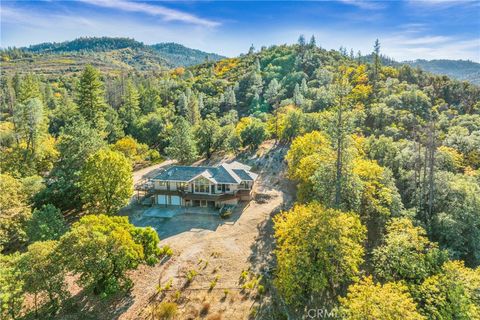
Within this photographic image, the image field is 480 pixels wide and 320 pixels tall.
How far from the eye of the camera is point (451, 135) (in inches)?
1800

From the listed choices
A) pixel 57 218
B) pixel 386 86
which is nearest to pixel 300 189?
pixel 57 218

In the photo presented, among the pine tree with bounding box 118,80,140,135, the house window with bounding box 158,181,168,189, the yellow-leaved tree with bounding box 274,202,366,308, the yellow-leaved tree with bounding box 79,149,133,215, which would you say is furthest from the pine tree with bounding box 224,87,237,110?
the yellow-leaved tree with bounding box 274,202,366,308

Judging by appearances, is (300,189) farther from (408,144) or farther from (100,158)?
(100,158)

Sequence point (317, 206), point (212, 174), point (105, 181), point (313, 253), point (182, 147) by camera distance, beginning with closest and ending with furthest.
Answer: point (313, 253)
point (317, 206)
point (105, 181)
point (212, 174)
point (182, 147)

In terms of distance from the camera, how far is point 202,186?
3950cm

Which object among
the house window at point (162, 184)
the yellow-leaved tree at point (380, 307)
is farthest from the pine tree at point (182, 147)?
the yellow-leaved tree at point (380, 307)

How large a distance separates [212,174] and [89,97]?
29608 mm

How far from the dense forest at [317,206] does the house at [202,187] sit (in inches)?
204

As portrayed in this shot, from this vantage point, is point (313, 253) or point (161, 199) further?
point (161, 199)

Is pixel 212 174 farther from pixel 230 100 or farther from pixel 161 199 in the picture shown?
pixel 230 100

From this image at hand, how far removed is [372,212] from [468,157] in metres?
19.8

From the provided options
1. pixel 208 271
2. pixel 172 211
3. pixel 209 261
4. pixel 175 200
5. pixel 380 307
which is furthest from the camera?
pixel 175 200

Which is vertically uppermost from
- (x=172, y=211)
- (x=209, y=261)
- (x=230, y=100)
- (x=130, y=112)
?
(x=230, y=100)

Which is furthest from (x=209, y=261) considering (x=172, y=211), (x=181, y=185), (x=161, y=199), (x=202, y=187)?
(x=161, y=199)
